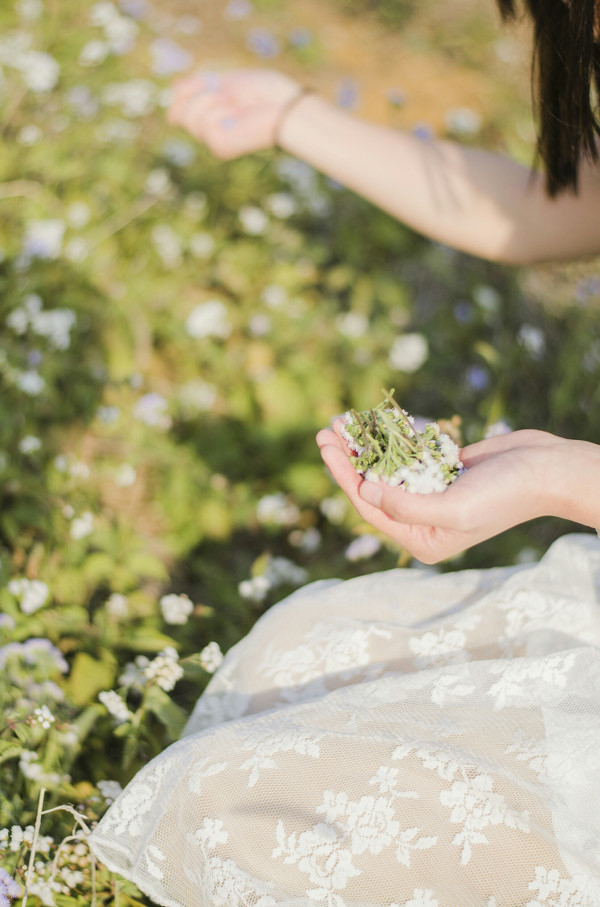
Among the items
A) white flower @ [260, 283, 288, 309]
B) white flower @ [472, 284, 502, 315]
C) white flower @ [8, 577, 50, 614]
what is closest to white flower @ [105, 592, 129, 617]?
white flower @ [8, 577, 50, 614]

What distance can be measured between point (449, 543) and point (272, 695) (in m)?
0.33

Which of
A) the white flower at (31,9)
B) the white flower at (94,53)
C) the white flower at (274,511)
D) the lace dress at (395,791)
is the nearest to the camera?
the lace dress at (395,791)

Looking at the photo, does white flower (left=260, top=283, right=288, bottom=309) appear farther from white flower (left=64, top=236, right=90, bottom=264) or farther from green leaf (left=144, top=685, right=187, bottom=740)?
green leaf (left=144, top=685, right=187, bottom=740)

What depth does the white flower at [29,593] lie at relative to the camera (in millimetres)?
1295

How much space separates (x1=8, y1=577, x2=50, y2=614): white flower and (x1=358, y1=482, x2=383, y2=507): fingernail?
0.67 m

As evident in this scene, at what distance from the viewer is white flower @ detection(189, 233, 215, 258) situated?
2.17m

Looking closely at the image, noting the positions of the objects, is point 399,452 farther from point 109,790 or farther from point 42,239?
point 42,239

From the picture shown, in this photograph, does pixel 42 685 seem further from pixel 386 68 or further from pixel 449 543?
pixel 386 68

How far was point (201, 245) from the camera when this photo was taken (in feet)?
7.11

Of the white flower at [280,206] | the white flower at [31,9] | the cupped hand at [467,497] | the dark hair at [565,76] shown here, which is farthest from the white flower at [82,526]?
the white flower at [31,9]

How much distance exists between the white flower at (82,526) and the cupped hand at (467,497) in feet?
2.26

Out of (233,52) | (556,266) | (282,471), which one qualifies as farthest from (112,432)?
(233,52)

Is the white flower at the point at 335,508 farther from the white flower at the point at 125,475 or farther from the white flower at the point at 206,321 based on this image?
the white flower at the point at 206,321

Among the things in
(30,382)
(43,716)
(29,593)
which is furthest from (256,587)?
(30,382)
